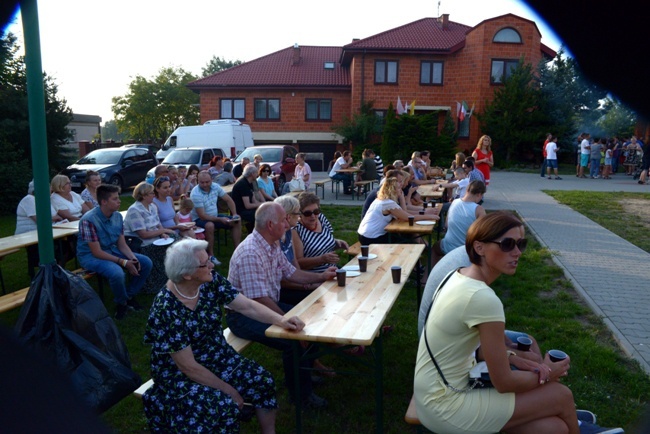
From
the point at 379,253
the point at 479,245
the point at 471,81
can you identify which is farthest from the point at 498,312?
the point at 471,81

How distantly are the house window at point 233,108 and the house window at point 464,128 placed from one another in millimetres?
11641

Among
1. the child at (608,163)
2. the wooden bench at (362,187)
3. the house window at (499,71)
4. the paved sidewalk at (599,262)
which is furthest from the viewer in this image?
the house window at (499,71)

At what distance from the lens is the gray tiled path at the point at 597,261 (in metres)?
5.32

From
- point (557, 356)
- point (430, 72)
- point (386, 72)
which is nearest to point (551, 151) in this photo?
point (430, 72)

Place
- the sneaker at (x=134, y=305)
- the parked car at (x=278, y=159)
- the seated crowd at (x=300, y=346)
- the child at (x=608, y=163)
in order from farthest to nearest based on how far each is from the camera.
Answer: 1. the child at (x=608, y=163)
2. the parked car at (x=278, y=159)
3. the sneaker at (x=134, y=305)
4. the seated crowd at (x=300, y=346)

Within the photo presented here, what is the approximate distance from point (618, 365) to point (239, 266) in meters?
3.15

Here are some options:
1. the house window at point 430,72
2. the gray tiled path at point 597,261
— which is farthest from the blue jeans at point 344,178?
the house window at point 430,72

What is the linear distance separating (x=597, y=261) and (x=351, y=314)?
5.85 m

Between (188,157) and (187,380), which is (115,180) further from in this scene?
(187,380)

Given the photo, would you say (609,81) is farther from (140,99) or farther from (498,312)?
(140,99)

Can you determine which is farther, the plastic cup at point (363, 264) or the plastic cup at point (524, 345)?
the plastic cup at point (363, 264)

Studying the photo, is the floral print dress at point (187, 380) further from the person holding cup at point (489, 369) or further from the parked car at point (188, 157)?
the parked car at point (188, 157)

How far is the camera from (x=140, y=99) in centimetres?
4066

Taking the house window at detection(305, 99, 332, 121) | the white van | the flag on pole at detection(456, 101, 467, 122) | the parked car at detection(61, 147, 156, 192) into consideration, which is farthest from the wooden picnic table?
the house window at detection(305, 99, 332, 121)
